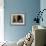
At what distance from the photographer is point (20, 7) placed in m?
5.63

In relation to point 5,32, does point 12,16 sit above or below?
above

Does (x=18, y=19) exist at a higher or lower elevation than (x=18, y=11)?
lower

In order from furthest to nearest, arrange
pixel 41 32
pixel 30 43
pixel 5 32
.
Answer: pixel 5 32, pixel 30 43, pixel 41 32

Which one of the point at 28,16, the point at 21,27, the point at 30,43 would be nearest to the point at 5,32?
the point at 21,27

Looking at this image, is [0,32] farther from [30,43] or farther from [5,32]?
[30,43]

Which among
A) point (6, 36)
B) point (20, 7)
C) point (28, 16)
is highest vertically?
point (20, 7)

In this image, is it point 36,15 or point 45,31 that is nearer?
point 45,31

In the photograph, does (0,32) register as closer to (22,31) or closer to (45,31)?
(22,31)

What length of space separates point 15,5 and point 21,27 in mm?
951

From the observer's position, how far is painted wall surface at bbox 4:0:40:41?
18.4 ft

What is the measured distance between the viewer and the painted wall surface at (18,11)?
5617mm

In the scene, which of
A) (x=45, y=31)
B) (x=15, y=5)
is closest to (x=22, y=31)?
(x=15, y=5)

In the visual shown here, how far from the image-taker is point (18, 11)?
5633mm

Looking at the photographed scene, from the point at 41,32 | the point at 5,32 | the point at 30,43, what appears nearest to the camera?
the point at 41,32
